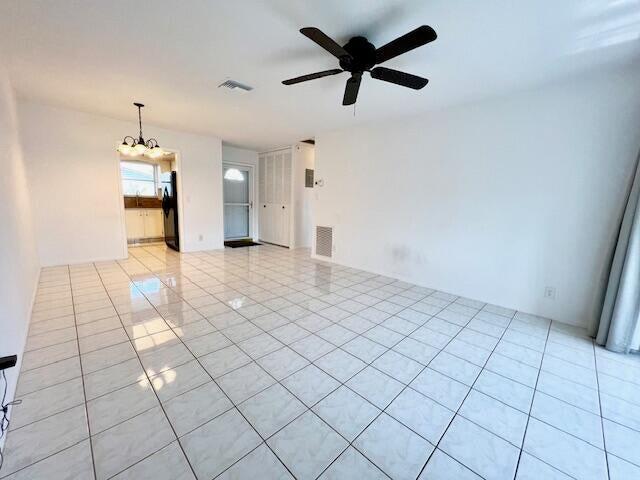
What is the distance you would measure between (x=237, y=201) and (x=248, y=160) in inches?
43.3

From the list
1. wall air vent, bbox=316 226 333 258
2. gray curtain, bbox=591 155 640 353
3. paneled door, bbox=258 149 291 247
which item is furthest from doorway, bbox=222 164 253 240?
gray curtain, bbox=591 155 640 353

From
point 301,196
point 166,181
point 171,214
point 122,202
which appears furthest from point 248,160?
point 122,202

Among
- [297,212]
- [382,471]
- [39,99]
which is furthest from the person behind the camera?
[297,212]

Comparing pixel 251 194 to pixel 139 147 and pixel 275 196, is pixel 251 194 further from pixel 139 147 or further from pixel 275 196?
pixel 139 147

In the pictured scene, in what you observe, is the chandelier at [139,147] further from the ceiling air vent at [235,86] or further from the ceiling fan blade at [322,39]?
the ceiling fan blade at [322,39]

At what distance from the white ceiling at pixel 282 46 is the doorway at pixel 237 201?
339cm

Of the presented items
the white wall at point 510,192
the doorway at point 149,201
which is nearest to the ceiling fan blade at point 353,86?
the white wall at point 510,192

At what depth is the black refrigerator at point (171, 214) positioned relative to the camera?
5656 mm

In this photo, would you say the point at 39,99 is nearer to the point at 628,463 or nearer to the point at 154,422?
the point at 154,422

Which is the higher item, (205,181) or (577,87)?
(577,87)

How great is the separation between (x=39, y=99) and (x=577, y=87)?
21.2 feet

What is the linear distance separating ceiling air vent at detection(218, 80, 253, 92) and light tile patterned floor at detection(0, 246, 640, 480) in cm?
242

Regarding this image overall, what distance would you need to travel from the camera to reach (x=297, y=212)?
20.8 ft

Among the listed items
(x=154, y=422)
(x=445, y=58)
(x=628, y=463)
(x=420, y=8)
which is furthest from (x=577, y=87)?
(x=154, y=422)
